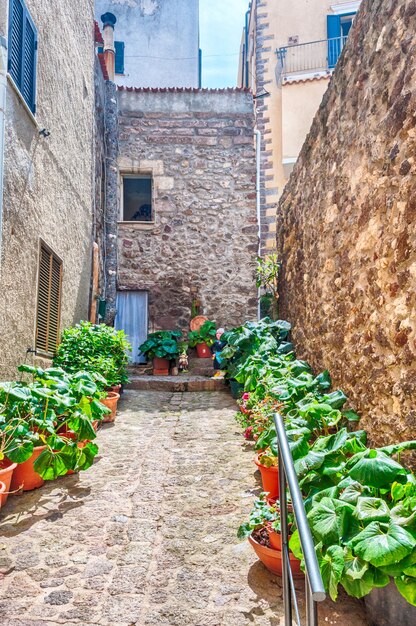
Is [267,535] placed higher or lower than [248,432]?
lower

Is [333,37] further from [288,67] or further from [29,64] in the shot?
[29,64]

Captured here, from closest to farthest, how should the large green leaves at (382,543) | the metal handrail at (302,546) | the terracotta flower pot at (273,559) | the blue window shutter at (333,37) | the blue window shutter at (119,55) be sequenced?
the metal handrail at (302,546) < the large green leaves at (382,543) < the terracotta flower pot at (273,559) < the blue window shutter at (333,37) < the blue window shutter at (119,55)

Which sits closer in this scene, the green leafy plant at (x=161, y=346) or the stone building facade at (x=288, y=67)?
the green leafy plant at (x=161, y=346)

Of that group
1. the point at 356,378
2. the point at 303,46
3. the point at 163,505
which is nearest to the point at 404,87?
the point at 356,378

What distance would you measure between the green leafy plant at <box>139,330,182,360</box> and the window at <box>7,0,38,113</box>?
474 cm

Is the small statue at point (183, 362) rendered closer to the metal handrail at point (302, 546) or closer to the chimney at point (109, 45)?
the chimney at point (109, 45)

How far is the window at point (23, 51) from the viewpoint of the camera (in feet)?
13.9

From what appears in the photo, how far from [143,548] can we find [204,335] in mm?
6450

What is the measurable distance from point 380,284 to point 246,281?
687 cm

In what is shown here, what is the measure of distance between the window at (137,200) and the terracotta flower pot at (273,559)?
342 inches

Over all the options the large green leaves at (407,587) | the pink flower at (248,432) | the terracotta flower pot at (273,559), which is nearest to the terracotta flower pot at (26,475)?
the terracotta flower pot at (273,559)

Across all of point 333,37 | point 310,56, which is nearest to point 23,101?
point 310,56

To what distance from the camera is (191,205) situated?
9.86 m

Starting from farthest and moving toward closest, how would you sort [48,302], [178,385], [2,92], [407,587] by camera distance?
[178,385] < [48,302] < [2,92] < [407,587]
